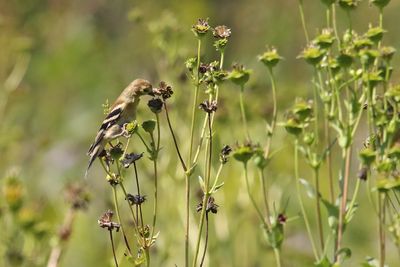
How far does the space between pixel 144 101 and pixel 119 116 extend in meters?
1.40

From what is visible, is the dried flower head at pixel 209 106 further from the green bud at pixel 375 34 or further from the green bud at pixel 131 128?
the green bud at pixel 375 34

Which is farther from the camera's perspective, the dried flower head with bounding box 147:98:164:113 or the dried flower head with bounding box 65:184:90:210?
the dried flower head with bounding box 65:184:90:210

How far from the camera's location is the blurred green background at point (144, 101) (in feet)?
10.1

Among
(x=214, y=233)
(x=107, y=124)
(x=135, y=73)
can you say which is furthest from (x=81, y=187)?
(x=135, y=73)

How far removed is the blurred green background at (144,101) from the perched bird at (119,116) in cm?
41

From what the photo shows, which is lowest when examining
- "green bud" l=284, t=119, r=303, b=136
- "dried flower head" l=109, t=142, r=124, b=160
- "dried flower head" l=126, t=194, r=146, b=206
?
"dried flower head" l=126, t=194, r=146, b=206

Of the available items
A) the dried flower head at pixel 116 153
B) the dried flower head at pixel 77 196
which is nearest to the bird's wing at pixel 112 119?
the dried flower head at pixel 116 153

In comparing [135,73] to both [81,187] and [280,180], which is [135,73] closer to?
[280,180]

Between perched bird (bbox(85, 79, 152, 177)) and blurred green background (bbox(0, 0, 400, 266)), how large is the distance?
41 cm

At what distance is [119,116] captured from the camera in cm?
181

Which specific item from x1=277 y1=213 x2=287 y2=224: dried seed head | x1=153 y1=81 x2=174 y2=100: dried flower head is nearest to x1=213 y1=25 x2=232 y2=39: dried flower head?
x1=153 y1=81 x2=174 y2=100: dried flower head

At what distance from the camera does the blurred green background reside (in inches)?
121

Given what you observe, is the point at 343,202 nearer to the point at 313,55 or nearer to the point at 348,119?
the point at 348,119

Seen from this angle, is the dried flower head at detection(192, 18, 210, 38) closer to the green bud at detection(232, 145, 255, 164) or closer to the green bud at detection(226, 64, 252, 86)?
the green bud at detection(226, 64, 252, 86)
